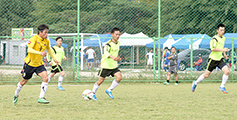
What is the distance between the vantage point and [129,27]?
1817cm

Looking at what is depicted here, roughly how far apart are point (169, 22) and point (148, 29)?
1655mm

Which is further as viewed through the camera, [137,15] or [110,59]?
[137,15]

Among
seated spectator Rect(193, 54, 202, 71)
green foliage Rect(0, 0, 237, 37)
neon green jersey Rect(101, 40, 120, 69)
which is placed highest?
green foliage Rect(0, 0, 237, 37)

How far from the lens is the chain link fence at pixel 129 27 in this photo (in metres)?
14.8

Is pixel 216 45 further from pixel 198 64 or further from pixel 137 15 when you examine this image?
pixel 198 64

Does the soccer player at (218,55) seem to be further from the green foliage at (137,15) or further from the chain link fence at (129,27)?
the green foliage at (137,15)

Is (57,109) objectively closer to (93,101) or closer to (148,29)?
(93,101)

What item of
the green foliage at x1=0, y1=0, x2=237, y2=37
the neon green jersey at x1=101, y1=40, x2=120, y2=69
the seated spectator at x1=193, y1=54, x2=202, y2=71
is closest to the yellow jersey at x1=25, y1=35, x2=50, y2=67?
the neon green jersey at x1=101, y1=40, x2=120, y2=69

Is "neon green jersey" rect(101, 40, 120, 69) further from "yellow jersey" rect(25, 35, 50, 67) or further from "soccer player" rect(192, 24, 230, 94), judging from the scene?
"soccer player" rect(192, 24, 230, 94)

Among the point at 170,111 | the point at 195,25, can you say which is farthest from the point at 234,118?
the point at 195,25

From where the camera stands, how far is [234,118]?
18.0 feet

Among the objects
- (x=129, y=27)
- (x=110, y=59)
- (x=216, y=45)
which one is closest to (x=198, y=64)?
(x=129, y=27)

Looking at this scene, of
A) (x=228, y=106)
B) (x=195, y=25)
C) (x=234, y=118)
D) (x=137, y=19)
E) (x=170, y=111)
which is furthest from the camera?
(x=195, y=25)

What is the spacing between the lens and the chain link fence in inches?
582
